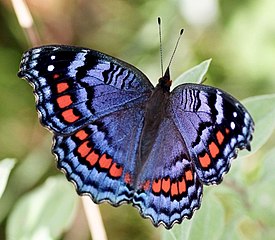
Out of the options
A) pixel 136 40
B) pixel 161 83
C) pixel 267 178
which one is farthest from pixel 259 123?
pixel 136 40

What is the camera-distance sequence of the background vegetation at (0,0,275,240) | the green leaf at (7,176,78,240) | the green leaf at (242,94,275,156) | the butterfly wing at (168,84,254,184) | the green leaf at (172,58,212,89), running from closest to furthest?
the butterfly wing at (168,84,254,184)
the green leaf at (172,58,212,89)
the green leaf at (242,94,275,156)
the green leaf at (7,176,78,240)
the background vegetation at (0,0,275,240)

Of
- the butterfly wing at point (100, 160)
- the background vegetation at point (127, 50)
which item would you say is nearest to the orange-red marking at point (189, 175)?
the butterfly wing at point (100, 160)

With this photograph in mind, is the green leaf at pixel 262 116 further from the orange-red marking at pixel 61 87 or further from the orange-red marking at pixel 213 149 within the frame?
the orange-red marking at pixel 61 87

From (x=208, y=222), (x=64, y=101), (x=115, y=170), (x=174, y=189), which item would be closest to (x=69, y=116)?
(x=64, y=101)

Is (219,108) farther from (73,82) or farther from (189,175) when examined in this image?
(73,82)

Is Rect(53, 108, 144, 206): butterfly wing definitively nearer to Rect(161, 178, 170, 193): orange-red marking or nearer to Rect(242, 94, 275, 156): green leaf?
Rect(161, 178, 170, 193): orange-red marking

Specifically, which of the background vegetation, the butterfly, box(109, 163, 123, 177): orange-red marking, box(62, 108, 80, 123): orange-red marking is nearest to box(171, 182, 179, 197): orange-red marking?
the butterfly
